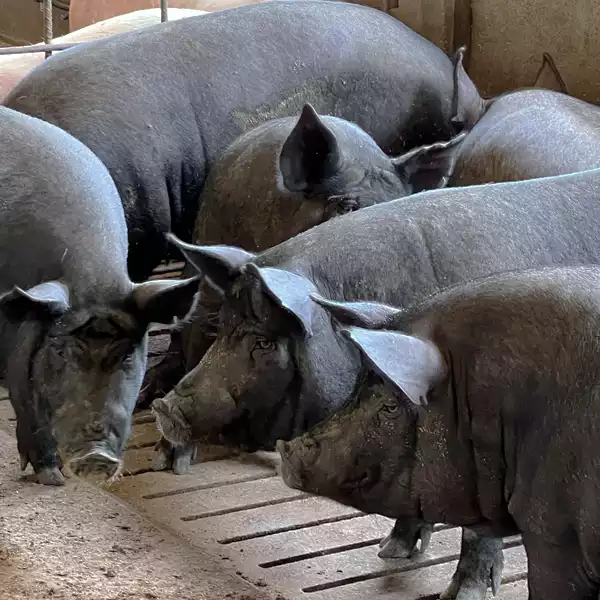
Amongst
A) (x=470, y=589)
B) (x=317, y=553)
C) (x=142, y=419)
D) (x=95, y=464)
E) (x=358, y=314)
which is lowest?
(x=142, y=419)

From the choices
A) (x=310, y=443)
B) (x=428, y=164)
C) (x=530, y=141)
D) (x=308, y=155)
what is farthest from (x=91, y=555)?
(x=530, y=141)

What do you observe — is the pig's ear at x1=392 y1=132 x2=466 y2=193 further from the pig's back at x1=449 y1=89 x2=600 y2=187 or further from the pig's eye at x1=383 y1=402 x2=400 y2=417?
the pig's eye at x1=383 y1=402 x2=400 y2=417

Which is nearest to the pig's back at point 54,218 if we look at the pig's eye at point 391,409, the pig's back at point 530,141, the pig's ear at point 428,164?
the pig's ear at point 428,164

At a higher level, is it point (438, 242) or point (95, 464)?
point (438, 242)

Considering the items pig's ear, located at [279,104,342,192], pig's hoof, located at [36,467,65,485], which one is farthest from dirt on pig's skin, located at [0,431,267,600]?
pig's ear, located at [279,104,342,192]

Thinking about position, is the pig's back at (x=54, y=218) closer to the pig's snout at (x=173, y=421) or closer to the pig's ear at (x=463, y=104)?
the pig's snout at (x=173, y=421)

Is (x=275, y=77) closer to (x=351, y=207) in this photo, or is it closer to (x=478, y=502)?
(x=351, y=207)

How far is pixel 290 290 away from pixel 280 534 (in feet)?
2.50

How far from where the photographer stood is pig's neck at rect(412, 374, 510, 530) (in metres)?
2.14

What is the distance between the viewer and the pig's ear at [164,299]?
9.06 feet

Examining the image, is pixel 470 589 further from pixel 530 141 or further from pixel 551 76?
pixel 551 76

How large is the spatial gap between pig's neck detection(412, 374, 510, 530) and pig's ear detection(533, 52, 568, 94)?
2602 millimetres

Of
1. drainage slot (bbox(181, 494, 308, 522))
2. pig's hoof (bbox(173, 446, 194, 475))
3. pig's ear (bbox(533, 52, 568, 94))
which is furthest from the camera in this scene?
pig's ear (bbox(533, 52, 568, 94))

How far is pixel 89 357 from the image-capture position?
2791 mm
